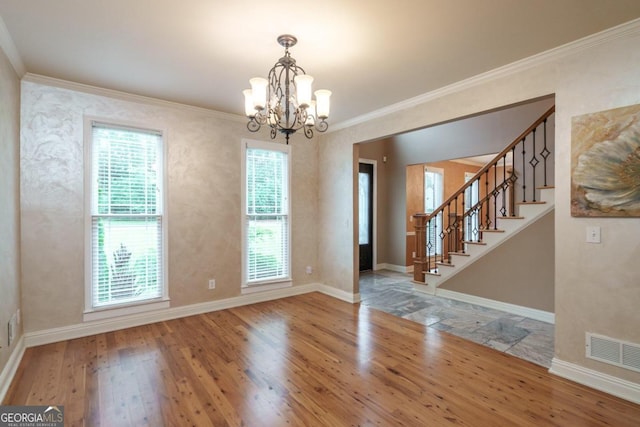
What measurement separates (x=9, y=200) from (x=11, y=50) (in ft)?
4.10

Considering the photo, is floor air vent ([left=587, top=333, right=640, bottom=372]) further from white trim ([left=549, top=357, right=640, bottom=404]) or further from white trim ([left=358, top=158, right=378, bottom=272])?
white trim ([left=358, top=158, right=378, bottom=272])

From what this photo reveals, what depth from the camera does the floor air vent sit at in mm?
2251

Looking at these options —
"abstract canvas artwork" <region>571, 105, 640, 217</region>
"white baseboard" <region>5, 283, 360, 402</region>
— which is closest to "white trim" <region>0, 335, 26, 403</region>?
"white baseboard" <region>5, 283, 360, 402</region>

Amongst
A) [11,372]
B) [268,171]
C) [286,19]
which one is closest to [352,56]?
[286,19]

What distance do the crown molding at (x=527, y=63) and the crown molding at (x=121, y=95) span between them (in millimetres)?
2177

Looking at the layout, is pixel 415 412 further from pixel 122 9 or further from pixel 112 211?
pixel 112 211

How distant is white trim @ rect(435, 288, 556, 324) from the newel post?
383 millimetres

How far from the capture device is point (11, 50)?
2576 mm

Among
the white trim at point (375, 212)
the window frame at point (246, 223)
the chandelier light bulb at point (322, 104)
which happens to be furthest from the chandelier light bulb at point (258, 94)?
the white trim at point (375, 212)

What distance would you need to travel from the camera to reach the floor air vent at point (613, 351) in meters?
2.25

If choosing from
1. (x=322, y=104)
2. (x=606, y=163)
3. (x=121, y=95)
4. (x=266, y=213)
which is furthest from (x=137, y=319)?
(x=606, y=163)

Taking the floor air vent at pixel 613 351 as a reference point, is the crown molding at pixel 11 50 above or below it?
above

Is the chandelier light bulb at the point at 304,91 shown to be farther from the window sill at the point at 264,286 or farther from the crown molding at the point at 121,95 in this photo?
the window sill at the point at 264,286

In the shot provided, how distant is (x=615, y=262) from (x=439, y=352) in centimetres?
160
